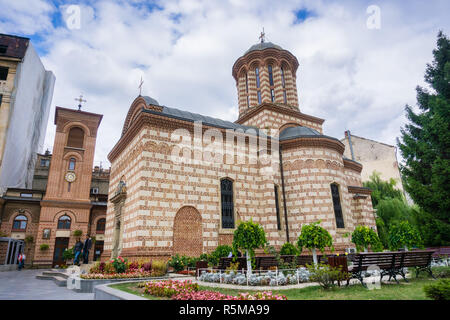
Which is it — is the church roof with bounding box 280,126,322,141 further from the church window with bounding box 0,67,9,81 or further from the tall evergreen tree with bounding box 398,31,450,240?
the church window with bounding box 0,67,9,81

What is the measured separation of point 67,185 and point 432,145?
2935cm

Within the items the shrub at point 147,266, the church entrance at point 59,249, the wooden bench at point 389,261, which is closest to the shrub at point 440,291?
the wooden bench at point 389,261

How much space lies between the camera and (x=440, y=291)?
4.61 m

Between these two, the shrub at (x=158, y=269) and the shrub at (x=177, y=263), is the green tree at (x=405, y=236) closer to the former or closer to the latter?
the shrub at (x=177, y=263)

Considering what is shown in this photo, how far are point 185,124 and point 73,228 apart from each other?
1855 cm

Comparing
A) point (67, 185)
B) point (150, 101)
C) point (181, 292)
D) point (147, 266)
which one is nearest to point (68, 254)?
point (67, 185)

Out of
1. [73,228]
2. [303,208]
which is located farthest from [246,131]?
[73,228]

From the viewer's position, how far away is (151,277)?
33.4ft

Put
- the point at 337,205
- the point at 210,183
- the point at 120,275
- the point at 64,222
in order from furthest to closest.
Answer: the point at 64,222 < the point at 337,205 < the point at 210,183 < the point at 120,275

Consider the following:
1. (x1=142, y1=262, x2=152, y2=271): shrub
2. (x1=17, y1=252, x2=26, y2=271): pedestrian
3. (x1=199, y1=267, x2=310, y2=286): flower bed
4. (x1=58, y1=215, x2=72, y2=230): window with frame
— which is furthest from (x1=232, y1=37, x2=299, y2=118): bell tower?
(x1=17, y1=252, x2=26, y2=271): pedestrian

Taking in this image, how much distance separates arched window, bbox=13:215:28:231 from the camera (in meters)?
25.1

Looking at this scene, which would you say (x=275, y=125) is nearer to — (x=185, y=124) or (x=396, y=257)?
(x=185, y=124)

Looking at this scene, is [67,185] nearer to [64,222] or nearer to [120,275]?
[64,222]

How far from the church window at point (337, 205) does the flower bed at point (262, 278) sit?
796 cm
